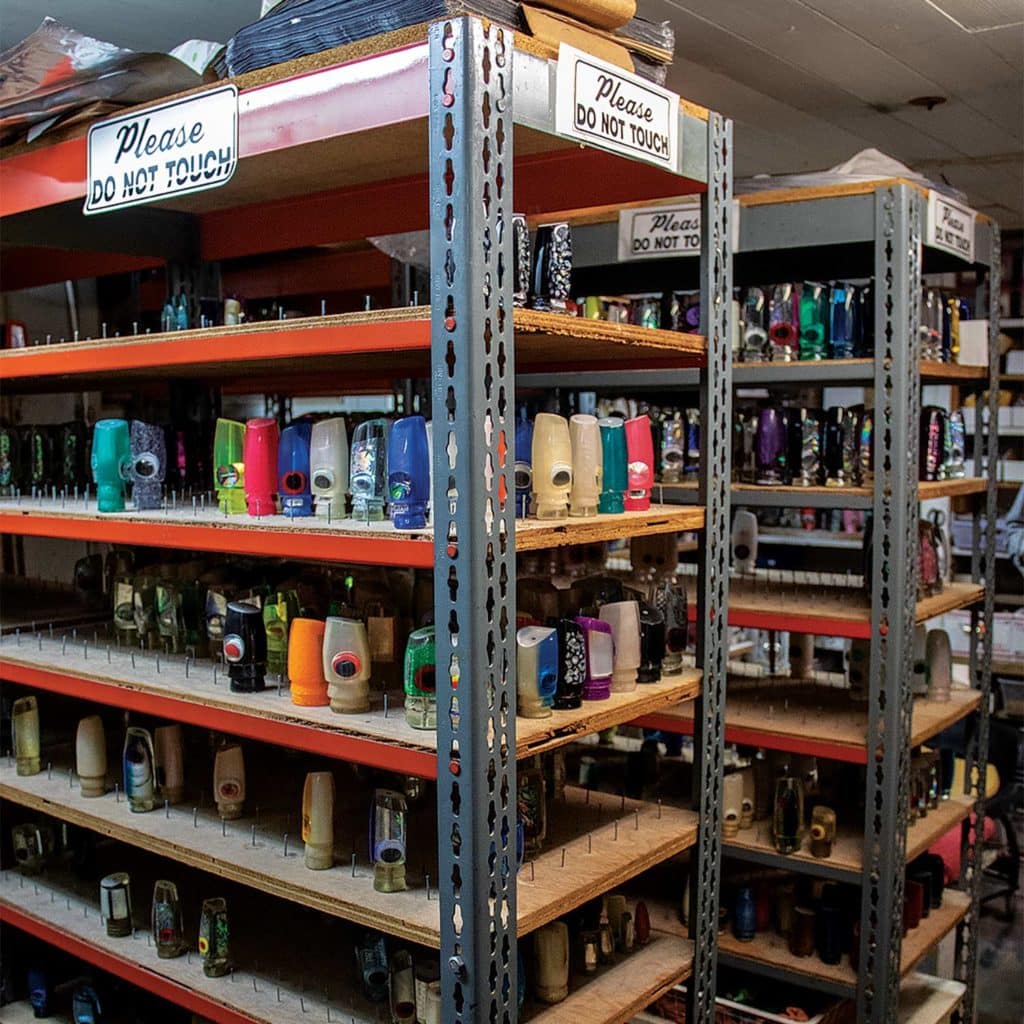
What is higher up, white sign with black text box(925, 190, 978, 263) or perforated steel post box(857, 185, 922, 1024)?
white sign with black text box(925, 190, 978, 263)

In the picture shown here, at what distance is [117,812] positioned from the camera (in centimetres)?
274

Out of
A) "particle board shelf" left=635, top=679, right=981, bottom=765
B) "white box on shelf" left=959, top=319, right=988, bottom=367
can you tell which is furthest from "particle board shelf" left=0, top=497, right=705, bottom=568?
"white box on shelf" left=959, top=319, right=988, bottom=367

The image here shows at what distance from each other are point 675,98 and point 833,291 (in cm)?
132

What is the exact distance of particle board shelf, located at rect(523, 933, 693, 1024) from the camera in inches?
85.4

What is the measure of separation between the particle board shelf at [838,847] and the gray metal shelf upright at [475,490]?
5.27ft

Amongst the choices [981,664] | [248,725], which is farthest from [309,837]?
[981,664]

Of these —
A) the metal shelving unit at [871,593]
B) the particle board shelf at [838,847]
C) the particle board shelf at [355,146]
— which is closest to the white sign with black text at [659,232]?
the metal shelving unit at [871,593]

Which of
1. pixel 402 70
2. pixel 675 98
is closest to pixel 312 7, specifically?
pixel 402 70

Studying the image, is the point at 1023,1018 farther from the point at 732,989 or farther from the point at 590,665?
the point at 590,665

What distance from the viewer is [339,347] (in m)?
1.96

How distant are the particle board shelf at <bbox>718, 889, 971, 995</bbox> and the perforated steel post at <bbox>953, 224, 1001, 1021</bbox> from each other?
33cm

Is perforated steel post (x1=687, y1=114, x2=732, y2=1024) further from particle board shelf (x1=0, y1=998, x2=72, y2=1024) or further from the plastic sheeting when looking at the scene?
particle board shelf (x1=0, y1=998, x2=72, y2=1024)

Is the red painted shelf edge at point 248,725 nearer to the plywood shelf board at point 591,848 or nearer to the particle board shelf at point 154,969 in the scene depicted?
the plywood shelf board at point 591,848

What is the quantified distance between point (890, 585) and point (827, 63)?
2041mm
